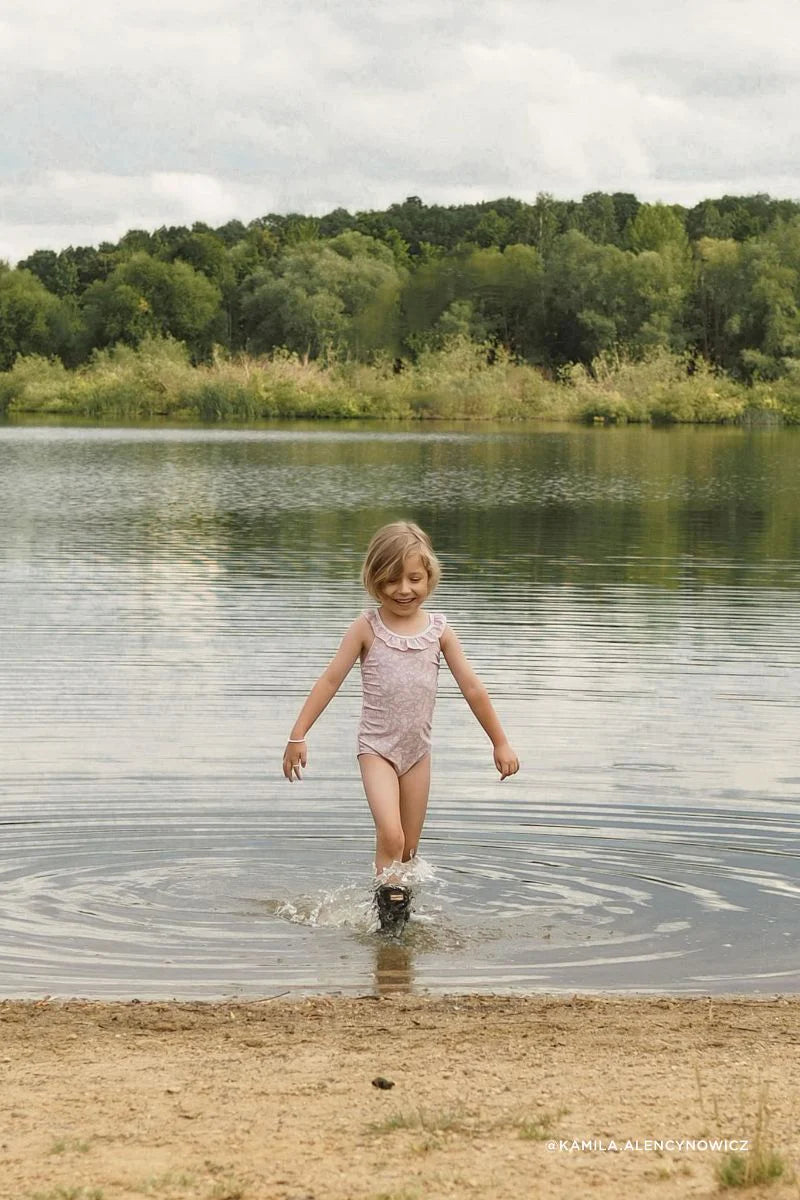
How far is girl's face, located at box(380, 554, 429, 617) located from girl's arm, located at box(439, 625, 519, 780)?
8.4 inches

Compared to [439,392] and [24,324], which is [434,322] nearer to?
[439,392]

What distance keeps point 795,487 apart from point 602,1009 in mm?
35565

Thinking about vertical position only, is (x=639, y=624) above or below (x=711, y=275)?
below

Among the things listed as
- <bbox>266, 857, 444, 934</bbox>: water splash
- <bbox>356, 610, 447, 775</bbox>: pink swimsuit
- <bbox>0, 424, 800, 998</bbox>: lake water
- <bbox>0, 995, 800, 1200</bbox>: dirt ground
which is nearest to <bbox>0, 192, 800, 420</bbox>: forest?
<bbox>0, 424, 800, 998</bbox>: lake water

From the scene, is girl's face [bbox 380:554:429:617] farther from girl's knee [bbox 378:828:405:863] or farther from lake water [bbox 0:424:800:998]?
lake water [bbox 0:424:800:998]

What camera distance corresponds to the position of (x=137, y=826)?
30.1ft

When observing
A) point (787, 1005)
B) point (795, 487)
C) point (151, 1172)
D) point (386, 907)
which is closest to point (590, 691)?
point (386, 907)

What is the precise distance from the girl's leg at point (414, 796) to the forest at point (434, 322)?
7747 centimetres

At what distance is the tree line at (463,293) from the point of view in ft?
315

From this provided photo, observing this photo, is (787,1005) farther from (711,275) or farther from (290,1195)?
(711,275)

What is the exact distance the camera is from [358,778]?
34.3 ft

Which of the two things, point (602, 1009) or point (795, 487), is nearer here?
point (602, 1009)

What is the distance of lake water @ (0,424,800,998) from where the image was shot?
23.7 ft

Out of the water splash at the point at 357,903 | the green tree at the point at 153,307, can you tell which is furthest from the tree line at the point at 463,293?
the water splash at the point at 357,903
